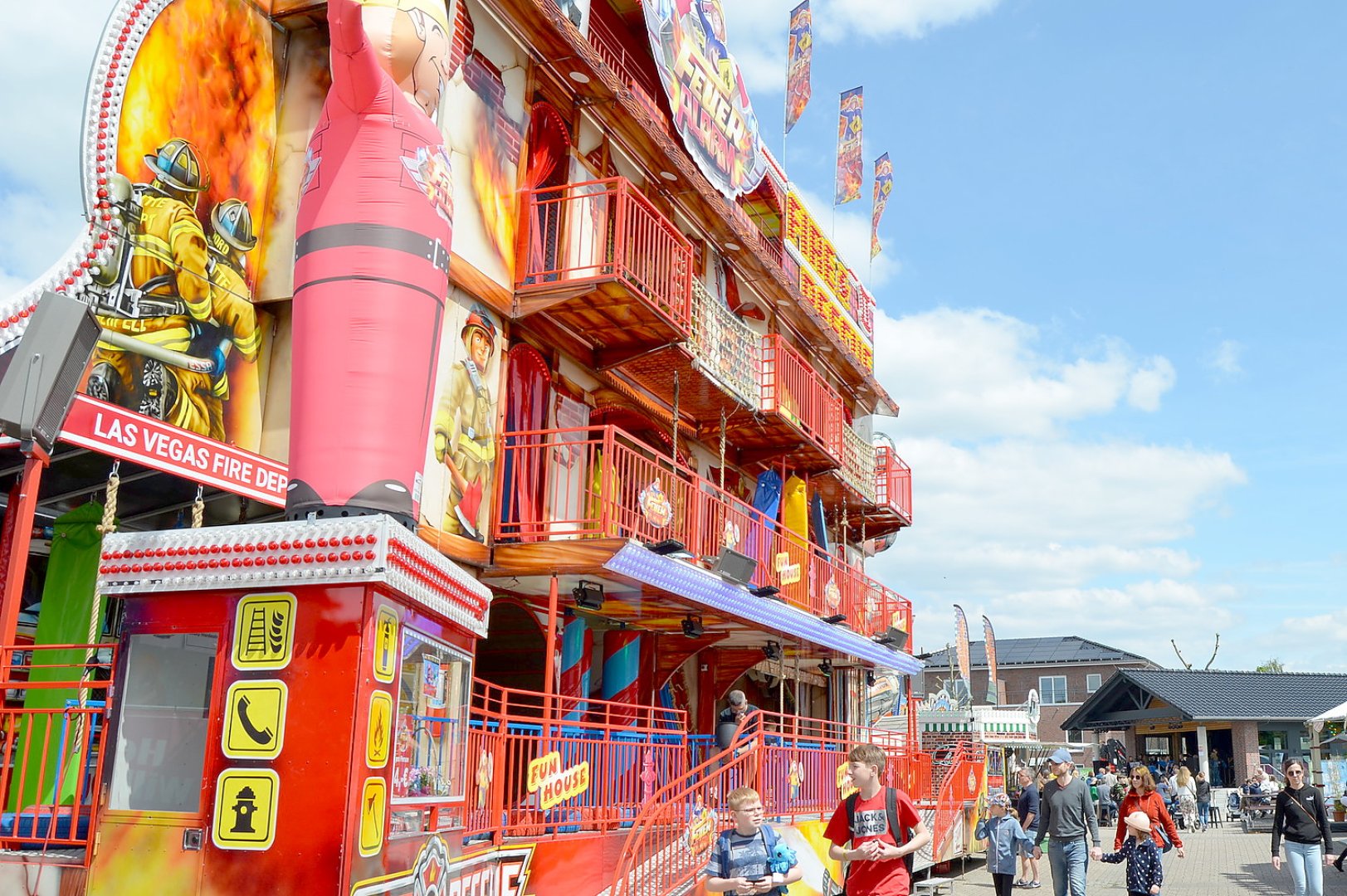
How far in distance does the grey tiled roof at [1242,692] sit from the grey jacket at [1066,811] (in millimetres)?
35247

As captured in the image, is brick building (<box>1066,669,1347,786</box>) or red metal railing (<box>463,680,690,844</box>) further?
brick building (<box>1066,669,1347,786</box>)

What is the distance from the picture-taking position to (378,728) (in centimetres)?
622

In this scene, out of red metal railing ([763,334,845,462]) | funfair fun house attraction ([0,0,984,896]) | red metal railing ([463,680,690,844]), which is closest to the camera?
funfair fun house attraction ([0,0,984,896])

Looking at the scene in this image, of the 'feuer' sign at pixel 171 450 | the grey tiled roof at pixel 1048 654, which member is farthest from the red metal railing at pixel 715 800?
the grey tiled roof at pixel 1048 654

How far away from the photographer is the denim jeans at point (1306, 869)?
12242 millimetres

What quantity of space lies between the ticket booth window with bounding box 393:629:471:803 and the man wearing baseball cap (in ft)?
22.6

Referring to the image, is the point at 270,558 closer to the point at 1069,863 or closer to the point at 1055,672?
the point at 1069,863

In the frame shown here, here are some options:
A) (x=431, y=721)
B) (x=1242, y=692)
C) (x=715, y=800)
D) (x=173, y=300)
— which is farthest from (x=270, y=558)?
(x=1242, y=692)

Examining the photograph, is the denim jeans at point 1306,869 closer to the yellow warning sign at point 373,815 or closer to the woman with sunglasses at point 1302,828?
the woman with sunglasses at point 1302,828

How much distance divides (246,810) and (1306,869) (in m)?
10.9

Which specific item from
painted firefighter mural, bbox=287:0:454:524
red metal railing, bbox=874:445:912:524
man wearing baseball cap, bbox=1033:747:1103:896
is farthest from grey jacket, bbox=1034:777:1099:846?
red metal railing, bbox=874:445:912:524

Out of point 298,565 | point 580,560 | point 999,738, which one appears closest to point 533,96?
point 580,560

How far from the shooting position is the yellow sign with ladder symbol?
6.25 m

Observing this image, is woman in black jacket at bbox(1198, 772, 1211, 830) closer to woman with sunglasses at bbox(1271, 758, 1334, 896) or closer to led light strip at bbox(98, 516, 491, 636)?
woman with sunglasses at bbox(1271, 758, 1334, 896)
